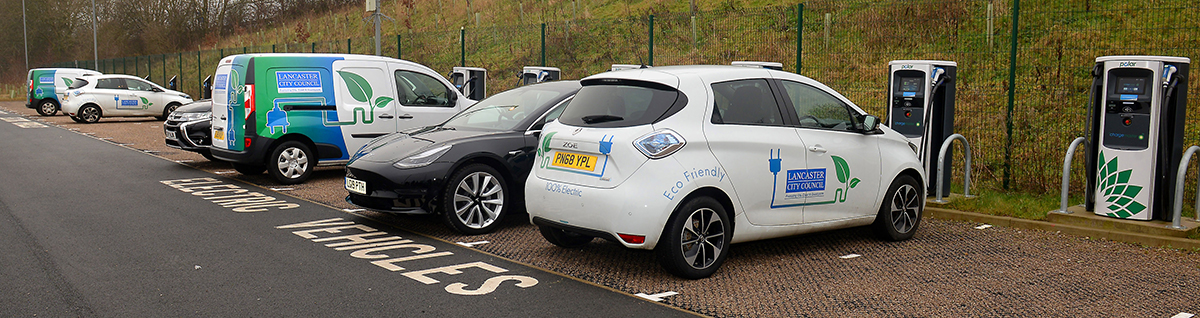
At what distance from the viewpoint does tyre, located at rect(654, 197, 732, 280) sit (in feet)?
17.4

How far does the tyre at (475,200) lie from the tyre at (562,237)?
3.24 feet

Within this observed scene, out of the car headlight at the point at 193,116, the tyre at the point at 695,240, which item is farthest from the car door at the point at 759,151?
the car headlight at the point at 193,116

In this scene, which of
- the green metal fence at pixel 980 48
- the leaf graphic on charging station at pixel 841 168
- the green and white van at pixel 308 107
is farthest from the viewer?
the green and white van at pixel 308 107

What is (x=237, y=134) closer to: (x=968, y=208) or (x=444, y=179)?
(x=444, y=179)

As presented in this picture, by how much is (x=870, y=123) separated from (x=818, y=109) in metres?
0.42

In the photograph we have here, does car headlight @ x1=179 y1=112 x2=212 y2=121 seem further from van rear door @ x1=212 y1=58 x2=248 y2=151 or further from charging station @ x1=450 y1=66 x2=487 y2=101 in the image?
charging station @ x1=450 y1=66 x2=487 y2=101

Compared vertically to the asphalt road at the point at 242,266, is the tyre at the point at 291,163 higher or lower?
higher

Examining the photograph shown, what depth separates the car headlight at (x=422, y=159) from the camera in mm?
7137

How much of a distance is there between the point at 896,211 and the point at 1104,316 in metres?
2.22

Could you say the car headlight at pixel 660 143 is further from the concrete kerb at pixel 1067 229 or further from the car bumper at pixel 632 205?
the concrete kerb at pixel 1067 229

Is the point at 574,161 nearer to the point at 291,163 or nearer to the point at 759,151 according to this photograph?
the point at 759,151

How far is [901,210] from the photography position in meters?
6.84

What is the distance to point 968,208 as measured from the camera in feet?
26.5

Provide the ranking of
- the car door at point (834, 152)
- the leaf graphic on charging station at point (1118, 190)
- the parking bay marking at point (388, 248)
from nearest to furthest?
the parking bay marking at point (388, 248)
the car door at point (834, 152)
the leaf graphic on charging station at point (1118, 190)
